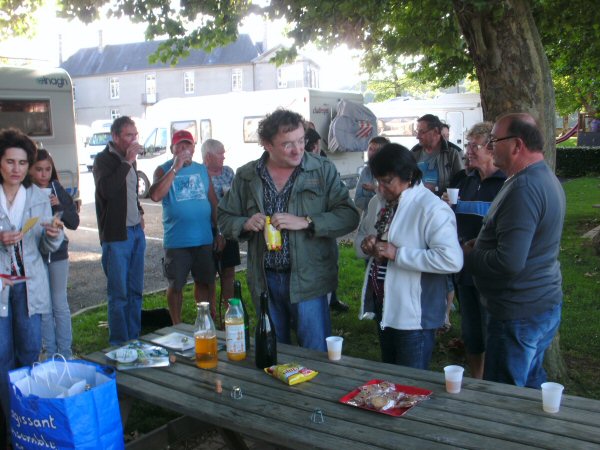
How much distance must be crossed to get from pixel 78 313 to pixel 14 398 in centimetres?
395

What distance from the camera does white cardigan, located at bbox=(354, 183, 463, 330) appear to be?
275 cm

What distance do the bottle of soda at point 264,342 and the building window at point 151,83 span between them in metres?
49.2

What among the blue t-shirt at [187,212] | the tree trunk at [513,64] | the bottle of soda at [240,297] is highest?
the tree trunk at [513,64]

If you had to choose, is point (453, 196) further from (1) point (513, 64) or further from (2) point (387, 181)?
(1) point (513, 64)

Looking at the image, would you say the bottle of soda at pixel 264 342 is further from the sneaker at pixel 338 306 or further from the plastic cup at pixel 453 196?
the sneaker at pixel 338 306

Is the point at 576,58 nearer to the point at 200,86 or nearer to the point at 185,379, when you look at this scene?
the point at 185,379

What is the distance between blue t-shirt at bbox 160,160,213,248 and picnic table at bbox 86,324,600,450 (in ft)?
6.98

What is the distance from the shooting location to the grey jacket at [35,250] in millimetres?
3268

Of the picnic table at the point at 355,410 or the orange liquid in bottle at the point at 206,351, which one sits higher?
the orange liquid in bottle at the point at 206,351

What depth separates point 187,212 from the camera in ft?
15.9

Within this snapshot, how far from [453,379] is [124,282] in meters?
3.05

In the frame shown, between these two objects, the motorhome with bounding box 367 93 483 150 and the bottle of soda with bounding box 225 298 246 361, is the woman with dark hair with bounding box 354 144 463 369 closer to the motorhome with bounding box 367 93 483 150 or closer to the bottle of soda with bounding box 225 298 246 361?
the bottle of soda with bounding box 225 298 246 361

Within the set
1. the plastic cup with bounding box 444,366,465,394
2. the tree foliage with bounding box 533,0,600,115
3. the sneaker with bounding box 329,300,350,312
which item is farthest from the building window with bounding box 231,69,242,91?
the plastic cup with bounding box 444,366,465,394

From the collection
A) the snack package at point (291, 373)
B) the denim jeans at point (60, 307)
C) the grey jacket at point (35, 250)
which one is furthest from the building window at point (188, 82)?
the snack package at point (291, 373)
